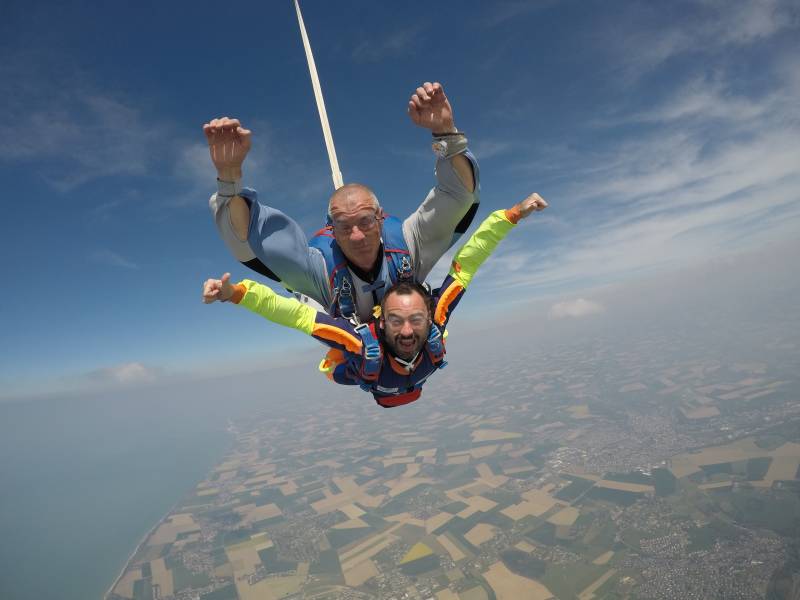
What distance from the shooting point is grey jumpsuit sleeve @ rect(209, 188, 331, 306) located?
2529mm

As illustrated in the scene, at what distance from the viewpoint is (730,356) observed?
130 meters

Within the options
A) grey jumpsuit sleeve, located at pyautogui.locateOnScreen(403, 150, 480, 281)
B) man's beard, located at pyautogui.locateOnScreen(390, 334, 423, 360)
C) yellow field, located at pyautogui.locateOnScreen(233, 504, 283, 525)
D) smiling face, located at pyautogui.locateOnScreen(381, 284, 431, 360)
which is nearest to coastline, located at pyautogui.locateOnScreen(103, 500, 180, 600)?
yellow field, located at pyautogui.locateOnScreen(233, 504, 283, 525)

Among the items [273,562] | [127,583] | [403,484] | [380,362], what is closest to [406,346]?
[380,362]

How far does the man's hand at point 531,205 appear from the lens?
300 centimetres

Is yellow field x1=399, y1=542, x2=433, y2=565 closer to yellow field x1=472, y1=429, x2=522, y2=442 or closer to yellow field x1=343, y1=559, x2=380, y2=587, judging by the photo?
yellow field x1=343, y1=559, x2=380, y2=587

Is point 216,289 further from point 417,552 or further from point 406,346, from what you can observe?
point 417,552

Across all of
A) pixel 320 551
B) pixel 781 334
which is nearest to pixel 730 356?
pixel 781 334

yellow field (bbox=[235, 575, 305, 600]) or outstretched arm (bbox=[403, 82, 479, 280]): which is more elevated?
outstretched arm (bbox=[403, 82, 479, 280])

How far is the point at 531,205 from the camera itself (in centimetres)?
305

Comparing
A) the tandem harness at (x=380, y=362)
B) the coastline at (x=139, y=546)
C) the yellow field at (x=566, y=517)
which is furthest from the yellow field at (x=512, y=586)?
the coastline at (x=139, y=546)

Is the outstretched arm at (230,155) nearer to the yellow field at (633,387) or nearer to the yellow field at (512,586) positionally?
the yellow field at (512,586)

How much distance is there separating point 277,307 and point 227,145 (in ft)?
3.99

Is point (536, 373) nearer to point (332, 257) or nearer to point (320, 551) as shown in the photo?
point (320, 551)

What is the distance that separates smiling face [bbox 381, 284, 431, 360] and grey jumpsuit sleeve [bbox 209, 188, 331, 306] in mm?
624
